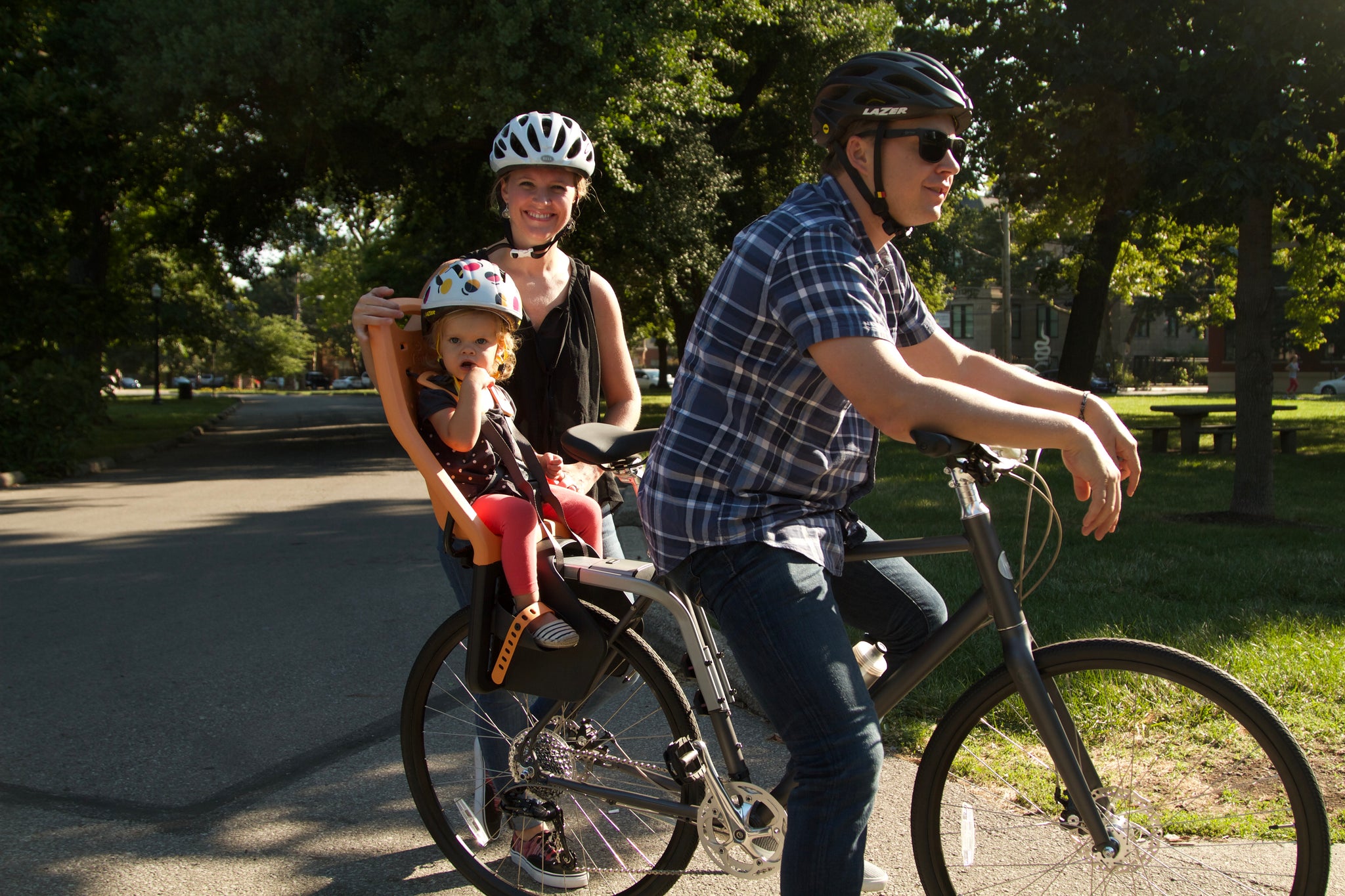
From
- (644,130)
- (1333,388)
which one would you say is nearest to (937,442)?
(644,130)

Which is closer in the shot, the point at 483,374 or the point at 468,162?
the point at 483,374

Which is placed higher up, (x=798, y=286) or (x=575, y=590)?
(x=798, y=286)

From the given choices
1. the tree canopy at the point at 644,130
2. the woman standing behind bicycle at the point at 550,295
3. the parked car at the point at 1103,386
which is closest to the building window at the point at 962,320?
the parked car at the point at 1103,386

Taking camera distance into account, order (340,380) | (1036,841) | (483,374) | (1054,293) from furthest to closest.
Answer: (340,380) → (1054,293) → (483,374) → (1036,841)

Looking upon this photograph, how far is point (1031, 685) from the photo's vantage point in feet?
7.32

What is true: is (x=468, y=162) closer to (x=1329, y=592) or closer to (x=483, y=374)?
(x=1329, y=592)

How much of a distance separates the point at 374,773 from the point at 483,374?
6.24ft

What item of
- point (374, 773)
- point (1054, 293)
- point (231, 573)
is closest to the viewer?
point (374, 773)

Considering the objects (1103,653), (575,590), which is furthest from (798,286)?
(575,590)

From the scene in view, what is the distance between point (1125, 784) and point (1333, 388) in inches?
2123

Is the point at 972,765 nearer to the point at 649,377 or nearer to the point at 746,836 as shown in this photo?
the point at 746,836

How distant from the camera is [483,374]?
9.07 feet

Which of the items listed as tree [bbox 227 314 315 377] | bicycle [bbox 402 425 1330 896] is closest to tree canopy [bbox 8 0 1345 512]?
Result: bicycle [bbox 402 425 1330 896]

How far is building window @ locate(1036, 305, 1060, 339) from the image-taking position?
74.1 m
